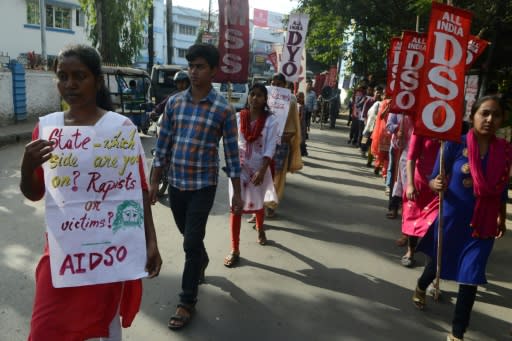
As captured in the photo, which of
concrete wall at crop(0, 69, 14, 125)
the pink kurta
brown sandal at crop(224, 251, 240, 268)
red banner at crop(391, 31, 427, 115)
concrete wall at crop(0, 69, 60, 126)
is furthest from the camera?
concrete wall at crop(0, 69, 60, 126)

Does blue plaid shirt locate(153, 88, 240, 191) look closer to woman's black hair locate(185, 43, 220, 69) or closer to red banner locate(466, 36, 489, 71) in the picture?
woman's black hair locate(185, 43, 220, 69)

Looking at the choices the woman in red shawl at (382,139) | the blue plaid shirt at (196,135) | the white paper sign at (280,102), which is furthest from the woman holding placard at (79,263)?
the woman in red shawl at (382,139)

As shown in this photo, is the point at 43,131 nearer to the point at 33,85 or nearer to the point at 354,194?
the point at 354,194

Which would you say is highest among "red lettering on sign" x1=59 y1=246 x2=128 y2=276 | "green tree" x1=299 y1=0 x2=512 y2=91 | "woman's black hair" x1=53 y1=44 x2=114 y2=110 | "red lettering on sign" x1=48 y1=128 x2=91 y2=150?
"green tree" x1=299 y1=0 x2=512 y2=91

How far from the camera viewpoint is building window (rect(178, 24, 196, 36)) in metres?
58.5

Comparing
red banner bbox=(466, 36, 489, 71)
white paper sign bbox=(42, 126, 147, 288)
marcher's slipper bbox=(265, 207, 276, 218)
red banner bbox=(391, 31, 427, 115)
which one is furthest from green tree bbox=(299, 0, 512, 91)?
white paper sign bbox=(42, 126, 147, 288)

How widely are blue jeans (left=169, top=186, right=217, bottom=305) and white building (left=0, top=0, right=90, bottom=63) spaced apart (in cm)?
2188

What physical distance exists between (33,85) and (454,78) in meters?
12.8

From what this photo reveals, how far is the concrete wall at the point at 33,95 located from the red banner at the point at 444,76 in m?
11.4

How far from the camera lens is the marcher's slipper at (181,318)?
305cm

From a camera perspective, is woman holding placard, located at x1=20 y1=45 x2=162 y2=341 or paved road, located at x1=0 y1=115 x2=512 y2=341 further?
paved road, located at x1=0 y1=115 x2=512 y2=341

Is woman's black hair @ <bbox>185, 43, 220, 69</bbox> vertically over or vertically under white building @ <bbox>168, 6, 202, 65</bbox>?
under

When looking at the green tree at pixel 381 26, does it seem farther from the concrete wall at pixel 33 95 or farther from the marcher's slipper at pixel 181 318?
the concrete wall at pixel 33 95

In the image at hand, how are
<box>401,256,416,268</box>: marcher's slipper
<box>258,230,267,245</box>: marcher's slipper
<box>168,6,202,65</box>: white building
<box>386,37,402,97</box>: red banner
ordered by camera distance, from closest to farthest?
<box>401,256,416,268</box>: marcher's slipper < <box>258,230,267,245</box>: marcher's slipper < <box>386,37,402,97</box>: red banner < <box>168,6,202,65</box>: white building
